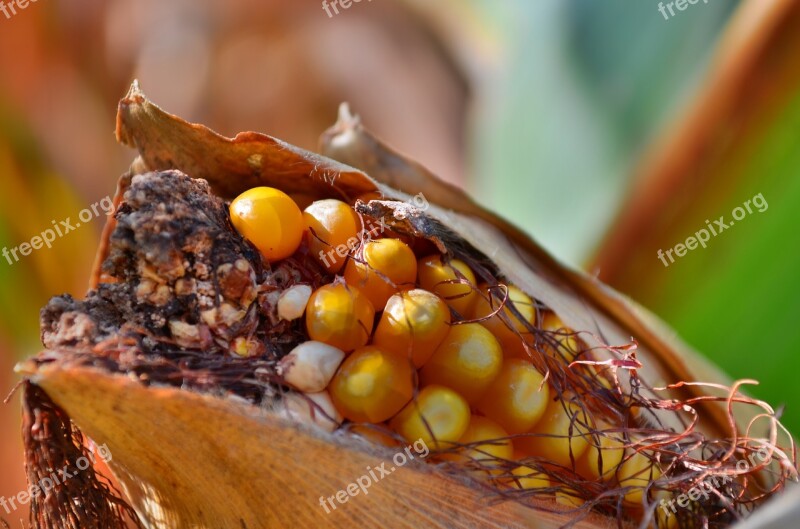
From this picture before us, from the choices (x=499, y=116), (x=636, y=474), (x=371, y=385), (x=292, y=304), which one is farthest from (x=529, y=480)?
(x=499, y=116)

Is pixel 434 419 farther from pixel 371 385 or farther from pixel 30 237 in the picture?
pixel 30 237

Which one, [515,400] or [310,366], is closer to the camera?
[310,366]

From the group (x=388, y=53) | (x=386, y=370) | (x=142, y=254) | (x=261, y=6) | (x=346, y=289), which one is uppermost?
(x=261, y=6)

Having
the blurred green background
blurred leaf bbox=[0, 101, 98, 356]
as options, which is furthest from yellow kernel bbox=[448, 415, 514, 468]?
blurred leaf bbox=[0, 101, 98, 356]

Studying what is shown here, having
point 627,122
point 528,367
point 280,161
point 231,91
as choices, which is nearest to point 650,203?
point 627,122

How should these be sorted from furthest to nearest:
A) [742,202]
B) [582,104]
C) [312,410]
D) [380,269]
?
[582,104], [742,202], [380,269], [312,410]

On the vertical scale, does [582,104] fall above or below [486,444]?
above

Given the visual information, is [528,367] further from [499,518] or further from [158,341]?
[158,341]
